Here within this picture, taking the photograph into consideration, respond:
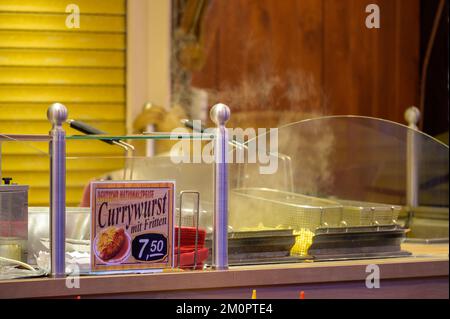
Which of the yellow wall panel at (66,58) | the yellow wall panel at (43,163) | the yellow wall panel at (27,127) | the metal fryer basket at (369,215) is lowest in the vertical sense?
the metal fryer basket at (369,215)

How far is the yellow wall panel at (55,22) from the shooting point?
230cm

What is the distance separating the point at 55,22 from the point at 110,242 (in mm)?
1708

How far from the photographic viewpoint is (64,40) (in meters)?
3.30

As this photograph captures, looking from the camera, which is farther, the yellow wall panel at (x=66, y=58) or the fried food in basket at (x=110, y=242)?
the yellow wall panel at (x=66, y=58)

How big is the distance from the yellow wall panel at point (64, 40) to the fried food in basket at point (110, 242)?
1.25 metres

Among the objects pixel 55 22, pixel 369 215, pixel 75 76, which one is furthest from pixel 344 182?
pixel 75 76

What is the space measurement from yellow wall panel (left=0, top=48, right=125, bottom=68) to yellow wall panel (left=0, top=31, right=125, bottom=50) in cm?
2

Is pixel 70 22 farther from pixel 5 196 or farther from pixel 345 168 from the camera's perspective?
pixel 5 196

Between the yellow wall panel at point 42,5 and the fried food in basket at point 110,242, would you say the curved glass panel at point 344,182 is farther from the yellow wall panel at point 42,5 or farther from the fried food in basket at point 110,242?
the yellow wall panel at point 42,5

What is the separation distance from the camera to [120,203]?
1.49 metres

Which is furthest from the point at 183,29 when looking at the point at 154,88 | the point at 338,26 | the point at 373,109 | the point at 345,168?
the point at 345,168

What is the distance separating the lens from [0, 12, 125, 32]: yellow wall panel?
2.30 m

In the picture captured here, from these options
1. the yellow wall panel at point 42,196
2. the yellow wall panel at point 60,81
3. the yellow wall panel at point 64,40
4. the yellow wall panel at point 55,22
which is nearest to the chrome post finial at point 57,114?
the yellow wall panel at point 60,81
